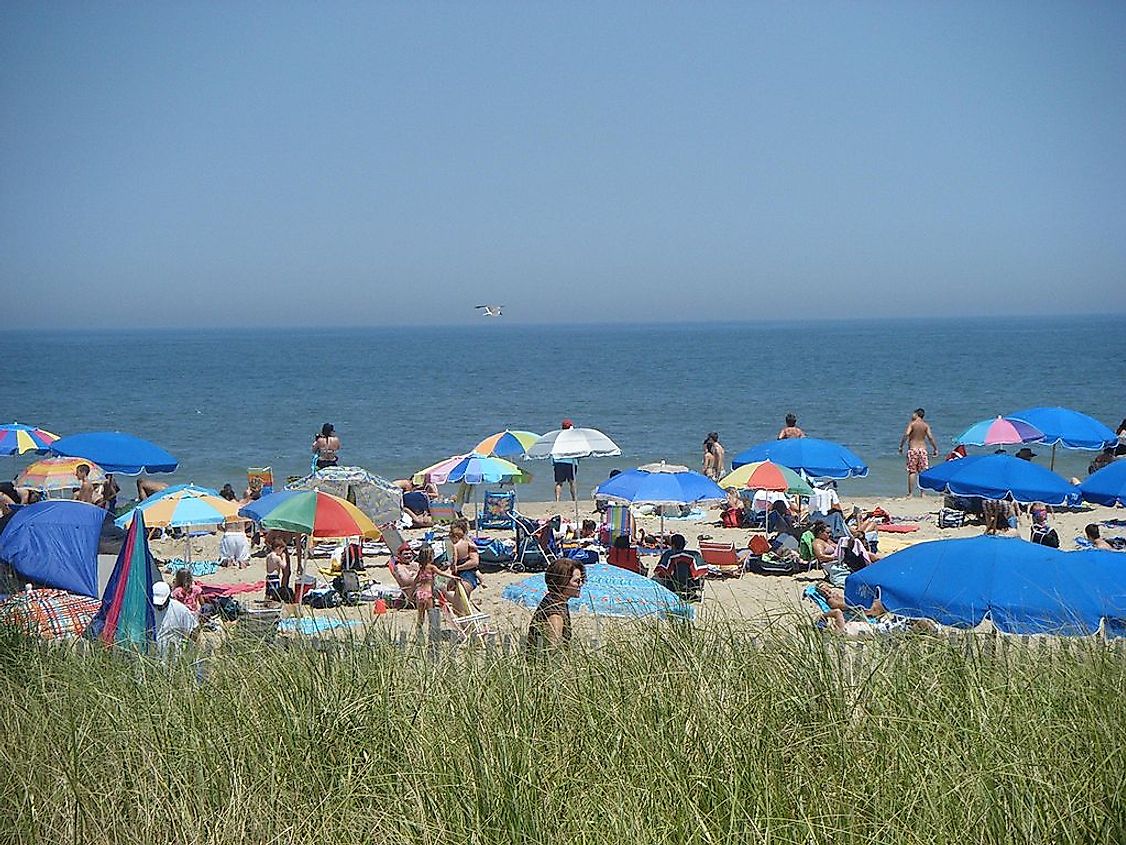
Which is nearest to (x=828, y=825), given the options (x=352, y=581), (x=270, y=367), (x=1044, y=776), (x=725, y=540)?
(x=1044, y=776)

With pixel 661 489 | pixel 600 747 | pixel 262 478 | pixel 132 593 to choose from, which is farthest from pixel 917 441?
pixel 600 747

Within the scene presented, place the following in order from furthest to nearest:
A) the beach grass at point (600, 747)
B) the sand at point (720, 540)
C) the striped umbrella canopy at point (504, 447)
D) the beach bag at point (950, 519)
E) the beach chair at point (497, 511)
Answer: the beach chair at point (497, 511) → the striped umbrella canopy at point (504, 447) → the beach bag at point (950, 519) → the sand at point (720, 540) → the beach grass at point (600, 747)

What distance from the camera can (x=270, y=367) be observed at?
9400 centimetres

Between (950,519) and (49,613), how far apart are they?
13.4 meters

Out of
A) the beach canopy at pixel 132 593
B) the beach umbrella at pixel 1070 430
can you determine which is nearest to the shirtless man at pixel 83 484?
the beach canopy at pixel 132 593

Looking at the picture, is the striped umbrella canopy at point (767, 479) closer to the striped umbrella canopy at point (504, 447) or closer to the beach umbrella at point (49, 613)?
the striped umbrella canopy at point (504, 447)

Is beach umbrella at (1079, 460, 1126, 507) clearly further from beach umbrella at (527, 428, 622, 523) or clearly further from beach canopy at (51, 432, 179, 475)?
beach canopy at (51, 432, 179, 475)

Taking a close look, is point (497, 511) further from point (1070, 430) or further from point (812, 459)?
point (1070, 430)

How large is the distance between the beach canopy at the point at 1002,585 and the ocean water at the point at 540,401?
56.6ft

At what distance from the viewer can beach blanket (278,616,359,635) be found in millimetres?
6014

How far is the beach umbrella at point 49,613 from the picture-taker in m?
6.45

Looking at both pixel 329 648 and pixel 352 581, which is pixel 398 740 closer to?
pixel 329 648

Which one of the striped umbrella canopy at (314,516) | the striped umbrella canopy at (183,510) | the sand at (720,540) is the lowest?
the sand at (720,540)

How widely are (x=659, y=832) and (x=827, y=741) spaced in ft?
2.71
